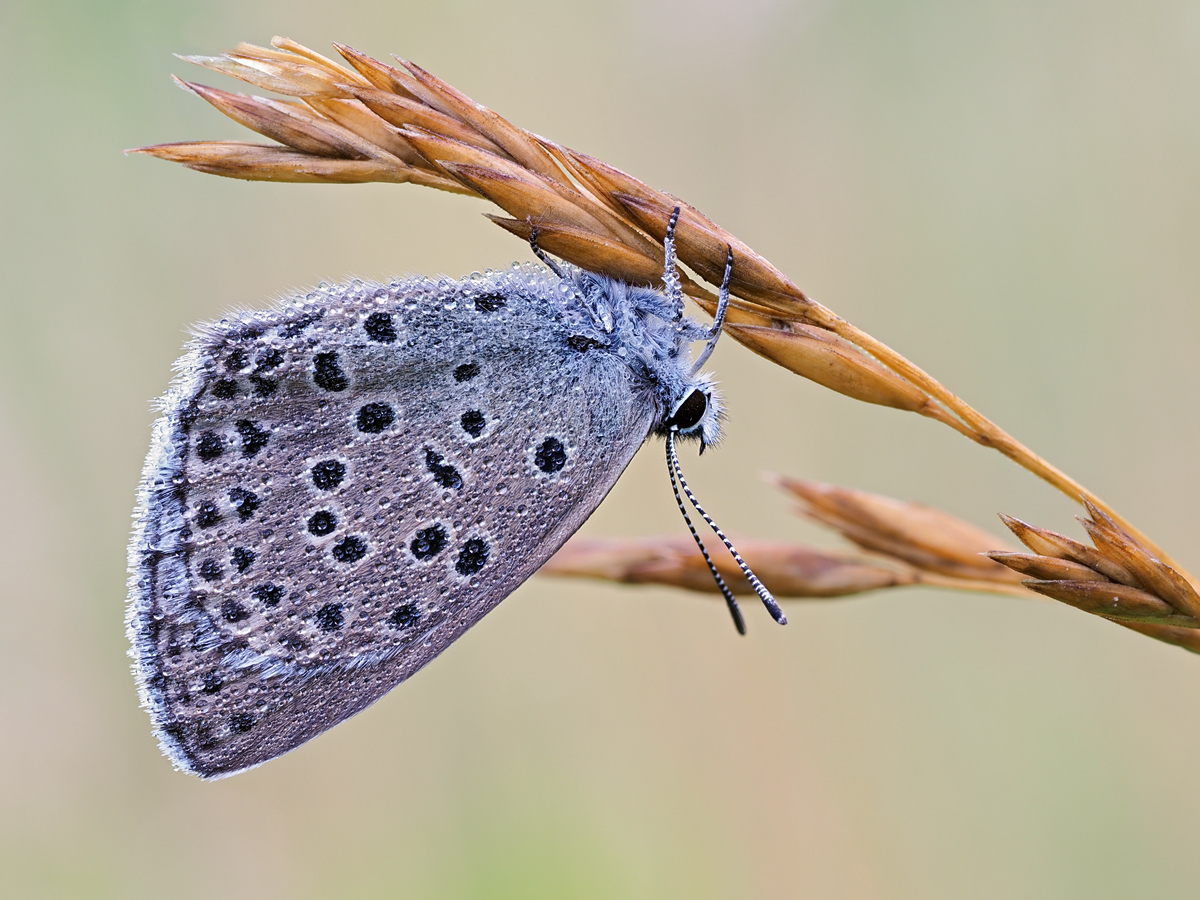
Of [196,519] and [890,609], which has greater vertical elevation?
[196,519]

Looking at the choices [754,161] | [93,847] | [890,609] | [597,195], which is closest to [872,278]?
[754,161]

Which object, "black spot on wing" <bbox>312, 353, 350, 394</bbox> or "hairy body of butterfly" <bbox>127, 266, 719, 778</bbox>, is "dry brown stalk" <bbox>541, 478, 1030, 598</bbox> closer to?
"hairy body of butterfly" <bbox>127, 266, 719, 778</bbox>

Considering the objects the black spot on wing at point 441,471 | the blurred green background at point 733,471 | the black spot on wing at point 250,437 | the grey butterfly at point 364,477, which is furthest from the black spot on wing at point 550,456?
the blurred green background at point 733,471

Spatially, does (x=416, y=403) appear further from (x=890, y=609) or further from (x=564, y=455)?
(x=890, y=609)

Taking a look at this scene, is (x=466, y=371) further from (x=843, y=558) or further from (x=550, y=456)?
(x=843, y=558)

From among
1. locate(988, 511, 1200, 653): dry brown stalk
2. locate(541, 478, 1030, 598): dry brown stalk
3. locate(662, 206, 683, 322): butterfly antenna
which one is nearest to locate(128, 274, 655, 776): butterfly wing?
locate(541, 478, 1030, 598): dry brown stalk

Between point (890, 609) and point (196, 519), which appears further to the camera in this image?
point (890, 609)

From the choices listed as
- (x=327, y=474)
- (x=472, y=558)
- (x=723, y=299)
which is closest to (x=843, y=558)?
(x=723, y=299)
